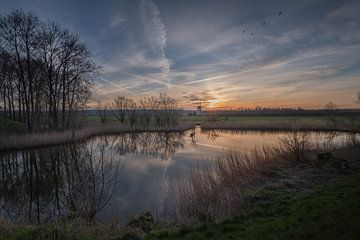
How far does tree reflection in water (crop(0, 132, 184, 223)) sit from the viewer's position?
5.82m

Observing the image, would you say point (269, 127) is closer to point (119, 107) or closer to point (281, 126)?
point (281, 126)

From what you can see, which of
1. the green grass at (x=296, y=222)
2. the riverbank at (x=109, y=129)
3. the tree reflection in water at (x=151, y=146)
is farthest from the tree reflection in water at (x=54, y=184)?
the green grass at (x=296, y=222)

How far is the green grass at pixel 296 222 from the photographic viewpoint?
346 cm

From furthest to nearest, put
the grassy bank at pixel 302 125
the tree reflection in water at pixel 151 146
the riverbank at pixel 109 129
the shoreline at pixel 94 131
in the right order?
the grassy bank at pixel 302 125
the tree reflection in water at pixel 151 146
the riverbank at pixel 109 129
the shoreline at pixel 94 131

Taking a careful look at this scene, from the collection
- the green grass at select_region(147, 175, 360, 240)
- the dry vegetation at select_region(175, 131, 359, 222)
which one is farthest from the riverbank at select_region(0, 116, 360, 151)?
the green grass at select_region(147, 175, 360, 240)

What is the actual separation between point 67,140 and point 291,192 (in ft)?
64.6

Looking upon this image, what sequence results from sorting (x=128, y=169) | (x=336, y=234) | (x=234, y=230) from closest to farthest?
(x=336, y=234)
(x=234, y=230)
(x=128, y=169)

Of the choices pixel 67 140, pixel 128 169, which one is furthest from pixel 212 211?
pixel 67 140

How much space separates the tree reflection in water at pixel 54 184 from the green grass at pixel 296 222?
2.69 m

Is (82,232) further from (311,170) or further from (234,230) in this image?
(311,170)

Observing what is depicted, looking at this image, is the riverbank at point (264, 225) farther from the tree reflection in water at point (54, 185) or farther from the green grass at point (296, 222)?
the tree reflection in water at point (54, 185)

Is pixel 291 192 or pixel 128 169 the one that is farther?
pixel 128 169

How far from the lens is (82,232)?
13.8 ft

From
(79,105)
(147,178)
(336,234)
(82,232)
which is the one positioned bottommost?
(147,178)
